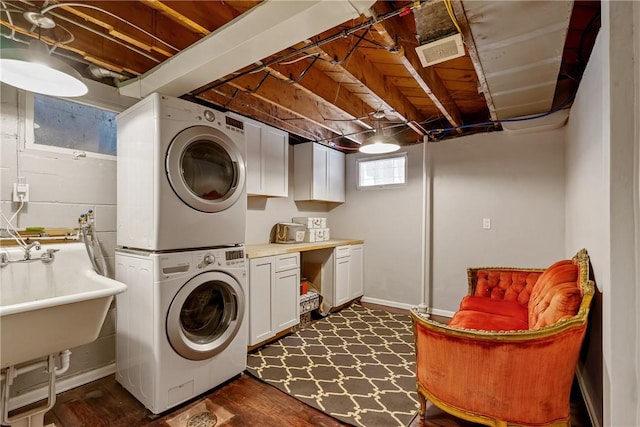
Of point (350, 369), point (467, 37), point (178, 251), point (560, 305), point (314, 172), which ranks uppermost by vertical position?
point (467, 37)

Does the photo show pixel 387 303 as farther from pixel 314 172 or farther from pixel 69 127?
pixel 69 127

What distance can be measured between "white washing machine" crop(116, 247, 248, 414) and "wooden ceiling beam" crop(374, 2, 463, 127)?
69.7 inches

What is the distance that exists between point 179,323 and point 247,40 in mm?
1713

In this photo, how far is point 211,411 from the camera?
6.13ft

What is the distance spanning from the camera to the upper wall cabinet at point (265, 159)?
309cm

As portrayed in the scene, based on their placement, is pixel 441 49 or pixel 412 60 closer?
pixel 441 49

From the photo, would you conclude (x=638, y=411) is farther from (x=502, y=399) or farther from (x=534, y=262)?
(x=534, y=262)

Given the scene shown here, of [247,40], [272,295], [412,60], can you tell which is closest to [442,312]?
[272,295]

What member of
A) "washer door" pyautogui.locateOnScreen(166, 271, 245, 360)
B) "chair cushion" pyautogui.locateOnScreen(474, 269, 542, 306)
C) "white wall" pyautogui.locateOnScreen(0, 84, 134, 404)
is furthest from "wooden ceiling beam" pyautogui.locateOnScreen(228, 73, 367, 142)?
"chair cushion" pyautogui.locateOnScreen(474, 269, 542, 306)

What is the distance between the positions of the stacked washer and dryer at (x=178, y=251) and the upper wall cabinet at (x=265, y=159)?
799 mm

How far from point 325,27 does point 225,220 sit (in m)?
1.40

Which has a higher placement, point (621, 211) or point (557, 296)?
point (621, 211)

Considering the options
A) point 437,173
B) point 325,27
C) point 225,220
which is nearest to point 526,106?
point 437,173

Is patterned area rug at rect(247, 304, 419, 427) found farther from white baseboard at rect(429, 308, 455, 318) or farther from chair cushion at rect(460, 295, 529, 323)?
chair cushion at rect(460, 295, 529, 323)
